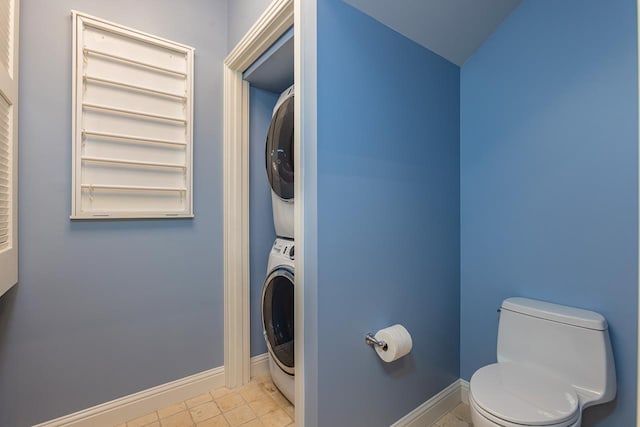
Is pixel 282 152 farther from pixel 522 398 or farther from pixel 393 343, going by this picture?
pixel 522 398

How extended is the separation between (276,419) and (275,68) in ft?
6.53

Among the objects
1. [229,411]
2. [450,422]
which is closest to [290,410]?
[229,411]

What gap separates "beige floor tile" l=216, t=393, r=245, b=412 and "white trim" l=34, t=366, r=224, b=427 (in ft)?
0.40

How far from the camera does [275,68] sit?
168 centimetres

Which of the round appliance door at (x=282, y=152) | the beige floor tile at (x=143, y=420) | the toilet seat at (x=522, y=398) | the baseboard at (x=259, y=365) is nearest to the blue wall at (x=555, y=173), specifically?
the toilet seat at (x=522, y=398)

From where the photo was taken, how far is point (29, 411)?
1.30 metres

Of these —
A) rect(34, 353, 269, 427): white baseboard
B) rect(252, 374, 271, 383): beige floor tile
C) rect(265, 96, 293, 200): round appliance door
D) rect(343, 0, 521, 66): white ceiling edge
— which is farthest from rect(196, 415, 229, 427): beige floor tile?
rect(343, 0, 521, 66): white ceiling edge

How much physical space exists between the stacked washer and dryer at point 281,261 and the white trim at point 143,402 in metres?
0.43

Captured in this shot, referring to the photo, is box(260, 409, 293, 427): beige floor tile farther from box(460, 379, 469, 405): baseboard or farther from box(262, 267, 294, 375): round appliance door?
box(460, 379, 469, 405): baseboard

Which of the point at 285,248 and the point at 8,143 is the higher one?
the point at 8,143

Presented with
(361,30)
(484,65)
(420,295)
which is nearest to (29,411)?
(420,295)

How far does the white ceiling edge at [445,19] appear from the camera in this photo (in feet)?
4.18

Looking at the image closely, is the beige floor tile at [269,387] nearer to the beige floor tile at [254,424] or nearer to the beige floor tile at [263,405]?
the beige floor tile at [263,405]

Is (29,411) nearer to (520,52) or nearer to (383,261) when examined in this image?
(383,261)
